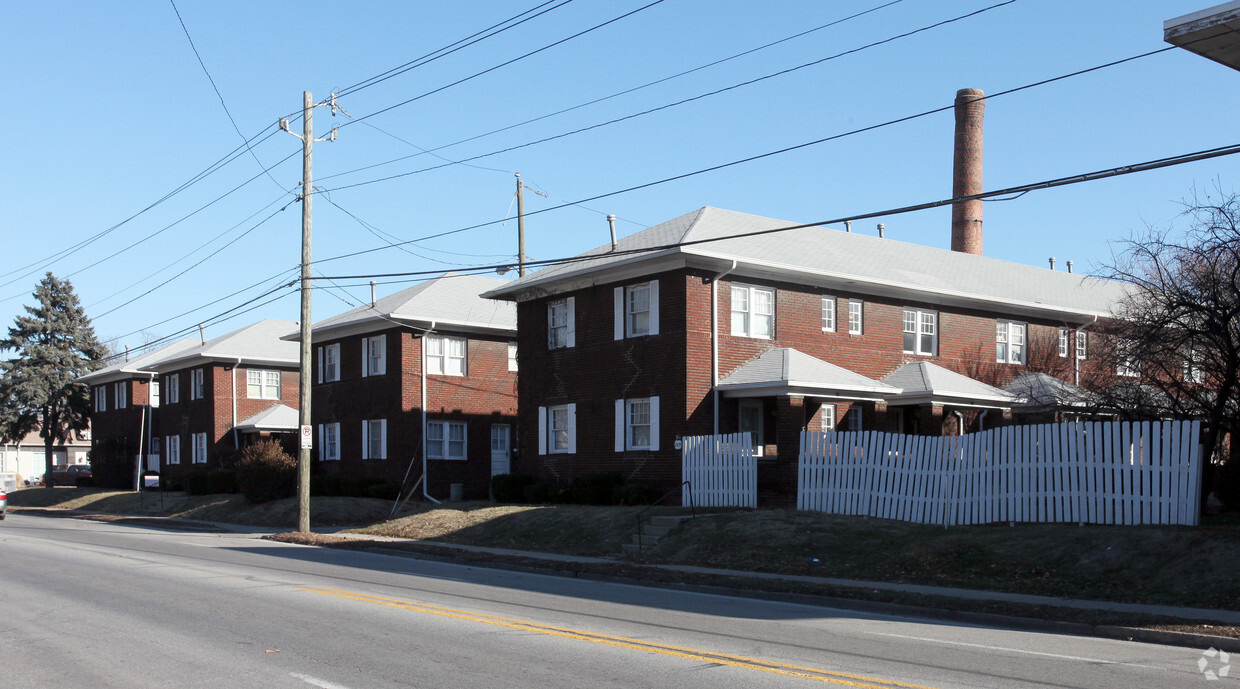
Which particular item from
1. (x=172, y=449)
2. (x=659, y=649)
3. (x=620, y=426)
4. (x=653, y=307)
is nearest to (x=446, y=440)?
(x=620, y=426)

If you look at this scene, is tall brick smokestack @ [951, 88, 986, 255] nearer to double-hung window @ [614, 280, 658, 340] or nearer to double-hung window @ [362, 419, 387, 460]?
double-hung window @ [614, 280, 658, 340]

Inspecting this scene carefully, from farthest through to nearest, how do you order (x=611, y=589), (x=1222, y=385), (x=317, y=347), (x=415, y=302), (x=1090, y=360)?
(x=317, y=347)
(x=415, y=302)
(x=1090, y=360)
(x=1222, y=385)
(x=611, y=589)

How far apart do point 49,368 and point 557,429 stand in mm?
49354

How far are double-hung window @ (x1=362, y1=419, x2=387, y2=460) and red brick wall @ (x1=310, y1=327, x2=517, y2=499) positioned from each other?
21 centimetres

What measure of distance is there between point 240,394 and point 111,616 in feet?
125

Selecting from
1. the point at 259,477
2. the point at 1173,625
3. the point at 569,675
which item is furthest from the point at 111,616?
the point at 259,477

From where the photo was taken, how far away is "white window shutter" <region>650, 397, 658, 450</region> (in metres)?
27.2

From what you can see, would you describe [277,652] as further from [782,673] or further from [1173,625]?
[1173,625]

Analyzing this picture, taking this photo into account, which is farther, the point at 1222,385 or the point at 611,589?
the point at 1222,385

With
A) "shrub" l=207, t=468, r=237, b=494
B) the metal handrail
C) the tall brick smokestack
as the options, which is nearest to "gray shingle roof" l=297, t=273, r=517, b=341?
"shrub" l=207, t=468, r=237, b=494

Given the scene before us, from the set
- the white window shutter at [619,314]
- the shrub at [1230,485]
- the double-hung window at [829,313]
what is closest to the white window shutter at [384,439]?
the white window shutter at [619,314]

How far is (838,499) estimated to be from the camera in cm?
2206

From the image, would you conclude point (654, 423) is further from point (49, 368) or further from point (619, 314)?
point (49, 368)

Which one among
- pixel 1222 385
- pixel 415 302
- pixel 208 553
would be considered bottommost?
pixel 208 553
